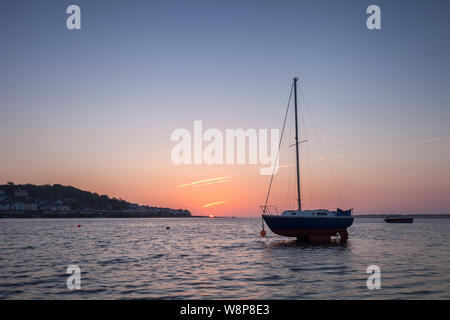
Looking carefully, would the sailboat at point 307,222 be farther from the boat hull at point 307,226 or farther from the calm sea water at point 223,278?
the calm sea water at point 223,278

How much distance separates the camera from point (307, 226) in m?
42.7

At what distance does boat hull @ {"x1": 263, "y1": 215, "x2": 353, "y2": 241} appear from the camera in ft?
139

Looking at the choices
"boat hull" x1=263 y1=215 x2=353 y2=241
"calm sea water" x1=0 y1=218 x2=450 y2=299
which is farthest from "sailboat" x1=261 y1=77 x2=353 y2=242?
"calm sea water" x1=0 y1=218 x2=450 y2=299

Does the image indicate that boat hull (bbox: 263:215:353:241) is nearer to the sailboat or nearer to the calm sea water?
the sailboat

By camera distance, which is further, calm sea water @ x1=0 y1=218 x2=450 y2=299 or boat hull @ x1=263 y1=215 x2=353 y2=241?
boat hull @ x1=263 y1=215 x2=353 y2=241

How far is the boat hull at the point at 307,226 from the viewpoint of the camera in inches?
1668

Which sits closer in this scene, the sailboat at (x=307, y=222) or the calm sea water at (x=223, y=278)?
the calm sea water at (x=223, y=278)

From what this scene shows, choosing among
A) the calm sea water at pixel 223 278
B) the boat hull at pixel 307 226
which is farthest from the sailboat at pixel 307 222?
the calm sea water at pixel 223 278

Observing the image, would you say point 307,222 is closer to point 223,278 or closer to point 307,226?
point 307,226

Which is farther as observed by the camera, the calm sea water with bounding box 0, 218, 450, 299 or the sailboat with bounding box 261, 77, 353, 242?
the sailboat with bounding box 261, 77, 353, 242
